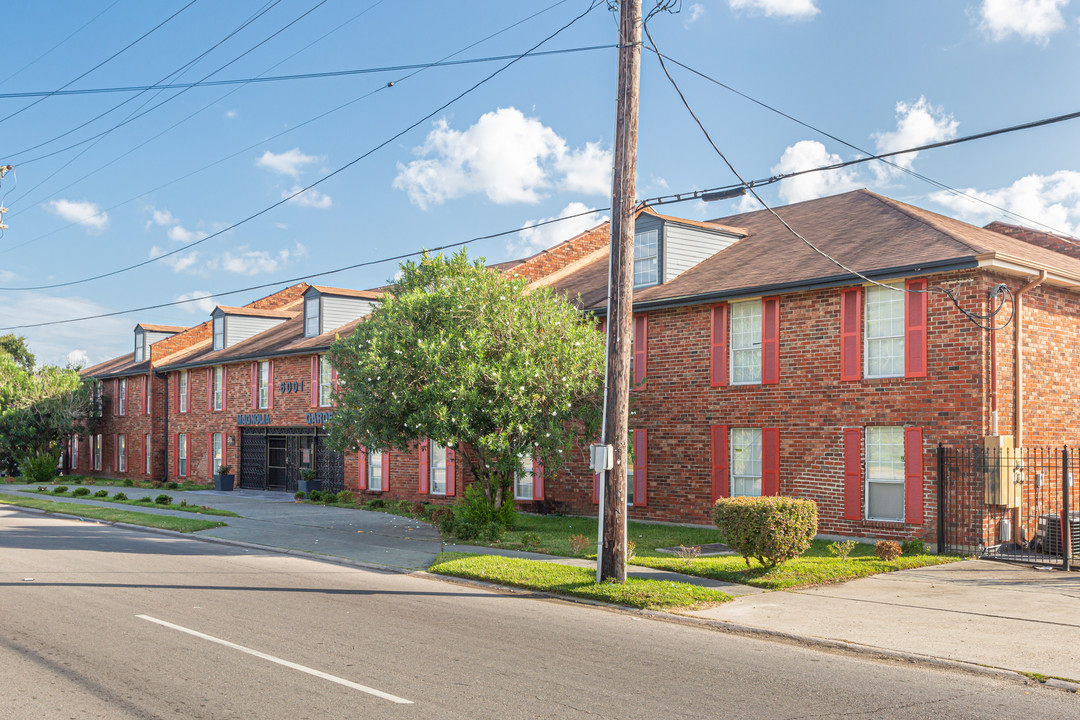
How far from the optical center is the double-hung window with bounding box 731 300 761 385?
65.5 ft

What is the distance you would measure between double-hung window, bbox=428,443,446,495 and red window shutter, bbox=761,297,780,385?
39.0 feet

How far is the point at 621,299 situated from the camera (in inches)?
496

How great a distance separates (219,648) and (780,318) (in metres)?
14.3

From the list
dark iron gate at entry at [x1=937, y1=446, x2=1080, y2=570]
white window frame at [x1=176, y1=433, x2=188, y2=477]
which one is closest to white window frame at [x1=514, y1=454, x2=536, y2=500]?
dark iron gate at entry at [x1=937, y1=446, x2=1080, y2=570]

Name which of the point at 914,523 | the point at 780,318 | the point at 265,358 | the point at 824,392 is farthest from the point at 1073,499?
the point at 265,358

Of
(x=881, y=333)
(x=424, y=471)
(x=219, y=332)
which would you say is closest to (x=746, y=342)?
(x=881, y=333)

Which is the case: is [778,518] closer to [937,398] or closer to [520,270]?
[937,398]

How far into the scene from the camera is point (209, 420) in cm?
4025

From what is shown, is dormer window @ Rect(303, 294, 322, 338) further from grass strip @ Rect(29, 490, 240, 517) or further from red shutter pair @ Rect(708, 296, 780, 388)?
red shutter pair @ Rect(708, 296, 780, 388)

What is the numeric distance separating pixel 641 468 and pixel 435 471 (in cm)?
859

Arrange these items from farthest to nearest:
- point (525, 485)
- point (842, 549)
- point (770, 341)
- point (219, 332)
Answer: point (219, 332), point (525, 485), point (770, 341), point (842, 549)

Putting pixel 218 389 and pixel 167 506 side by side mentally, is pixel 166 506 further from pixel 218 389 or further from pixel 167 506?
pixel 218 389

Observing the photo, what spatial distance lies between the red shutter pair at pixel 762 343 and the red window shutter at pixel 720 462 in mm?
1104

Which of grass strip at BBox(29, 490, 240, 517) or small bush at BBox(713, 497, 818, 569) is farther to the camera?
grass strip at BBox(29, 490, 240, 517)
